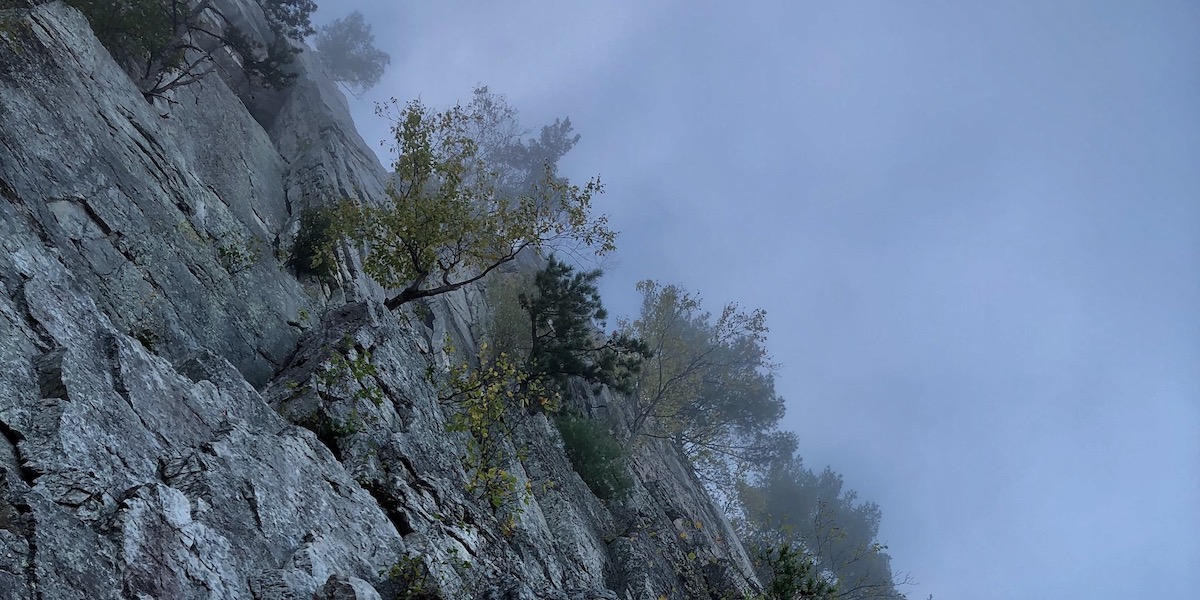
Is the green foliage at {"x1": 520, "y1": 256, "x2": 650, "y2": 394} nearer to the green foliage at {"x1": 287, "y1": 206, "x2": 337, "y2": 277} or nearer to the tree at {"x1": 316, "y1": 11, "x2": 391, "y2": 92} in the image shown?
the green foliage at {"x1": 287, "y1": 206, "x2": 337, "y2": 277}

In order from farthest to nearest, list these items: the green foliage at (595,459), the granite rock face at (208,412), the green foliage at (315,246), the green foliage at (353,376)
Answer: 1. the green foliage at (595,459)
2. the green foliage at (315,246)
3. the green foliage at (353,376)
4. the granite rock face at (208,412)

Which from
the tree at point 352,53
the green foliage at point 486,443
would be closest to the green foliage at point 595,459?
the green foliage at point 486,443

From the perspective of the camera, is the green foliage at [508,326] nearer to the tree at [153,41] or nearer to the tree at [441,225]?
the tree at [441,225]

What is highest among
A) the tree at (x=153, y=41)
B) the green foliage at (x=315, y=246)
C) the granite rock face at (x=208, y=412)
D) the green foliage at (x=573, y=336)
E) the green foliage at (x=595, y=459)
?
the tree at (x=153, y=41)

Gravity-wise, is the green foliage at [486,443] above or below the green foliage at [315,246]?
below

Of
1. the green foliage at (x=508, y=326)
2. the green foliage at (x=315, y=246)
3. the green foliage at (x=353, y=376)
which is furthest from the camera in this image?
the green foliage at (x=508, y=326)

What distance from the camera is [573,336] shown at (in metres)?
31.9

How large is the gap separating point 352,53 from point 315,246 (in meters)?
66.6

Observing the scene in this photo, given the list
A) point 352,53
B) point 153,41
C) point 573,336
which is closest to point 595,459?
point 573,336

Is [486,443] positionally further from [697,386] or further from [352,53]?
[352,53]

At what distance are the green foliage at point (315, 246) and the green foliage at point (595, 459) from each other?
10.6 metres

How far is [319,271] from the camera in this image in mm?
25141

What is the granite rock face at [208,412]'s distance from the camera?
31.7 feet

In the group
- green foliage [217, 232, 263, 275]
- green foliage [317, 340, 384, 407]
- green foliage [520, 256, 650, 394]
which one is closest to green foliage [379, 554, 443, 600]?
green foliage [317, 340, 384, 407]
